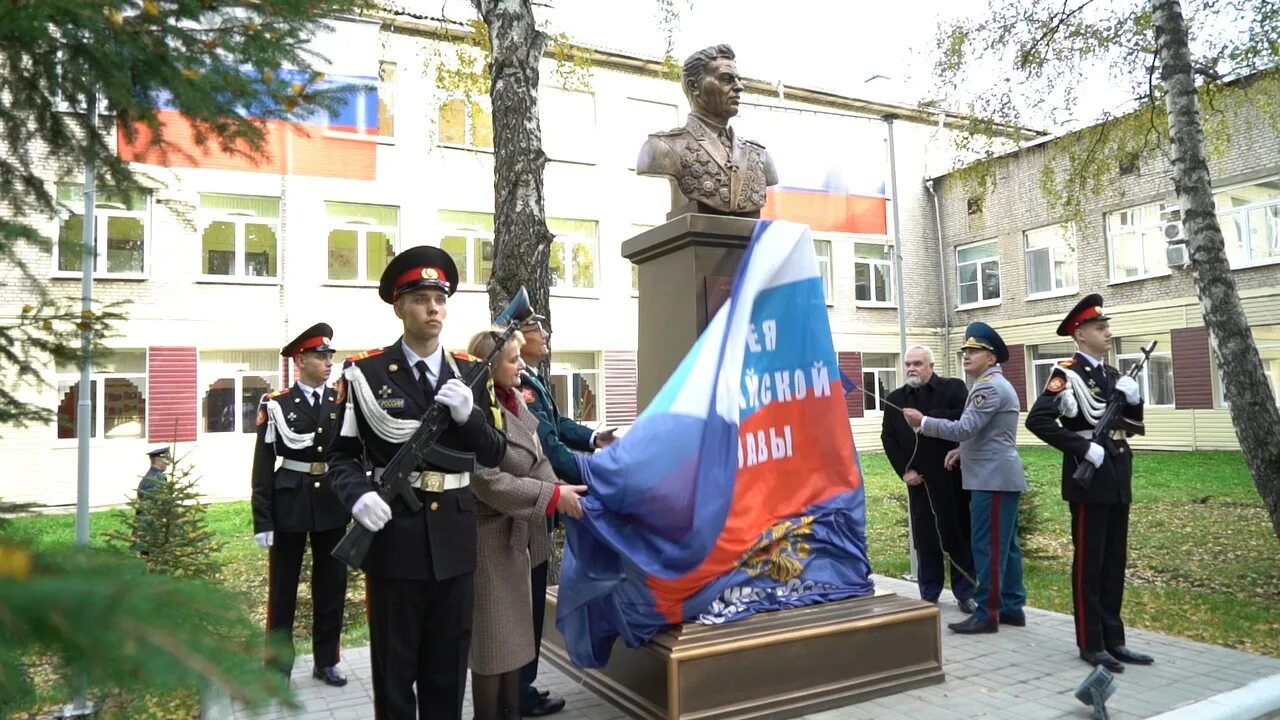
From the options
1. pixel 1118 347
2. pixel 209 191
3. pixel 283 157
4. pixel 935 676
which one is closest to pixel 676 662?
pixel 935 676

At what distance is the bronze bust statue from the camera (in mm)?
4629

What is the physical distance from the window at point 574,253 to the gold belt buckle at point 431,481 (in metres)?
15.0

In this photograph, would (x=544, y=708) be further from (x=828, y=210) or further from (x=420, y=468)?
(x=828, y=210)

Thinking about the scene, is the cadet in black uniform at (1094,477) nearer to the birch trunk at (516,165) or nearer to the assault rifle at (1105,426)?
the assault rifle at (1105,426)

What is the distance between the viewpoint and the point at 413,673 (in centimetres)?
300

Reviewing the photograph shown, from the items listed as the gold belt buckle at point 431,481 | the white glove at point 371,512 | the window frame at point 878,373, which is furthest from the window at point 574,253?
the white glove at point 371,512

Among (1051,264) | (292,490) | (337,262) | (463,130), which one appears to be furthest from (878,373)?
(292,490)

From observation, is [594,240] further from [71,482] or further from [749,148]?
[749,148]

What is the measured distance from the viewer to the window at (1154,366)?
18.6 meters

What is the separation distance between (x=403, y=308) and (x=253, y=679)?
2367mm

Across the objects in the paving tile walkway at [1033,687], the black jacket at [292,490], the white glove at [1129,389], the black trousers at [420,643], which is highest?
the white glove at [1129,389]

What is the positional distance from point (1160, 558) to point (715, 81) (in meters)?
6.50

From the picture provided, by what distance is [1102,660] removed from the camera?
4430 mm

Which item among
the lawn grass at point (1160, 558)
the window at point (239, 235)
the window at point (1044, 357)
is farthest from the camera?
the window at point (1044, 357)
